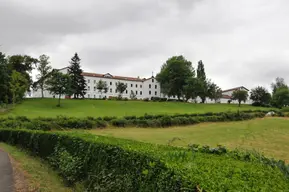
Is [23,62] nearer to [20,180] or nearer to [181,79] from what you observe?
[181,79]

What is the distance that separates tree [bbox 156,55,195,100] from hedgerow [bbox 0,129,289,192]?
79.4 m

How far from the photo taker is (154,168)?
15.0 feet

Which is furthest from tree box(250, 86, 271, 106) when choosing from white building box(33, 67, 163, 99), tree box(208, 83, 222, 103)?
white building box(33, 67, 163, 99)

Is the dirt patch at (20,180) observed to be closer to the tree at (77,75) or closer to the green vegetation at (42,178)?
the green vegetation at (42,178)

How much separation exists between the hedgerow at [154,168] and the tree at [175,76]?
79421mm

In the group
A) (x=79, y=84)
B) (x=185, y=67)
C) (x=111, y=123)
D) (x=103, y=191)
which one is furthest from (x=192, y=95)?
(x=103, y=191)

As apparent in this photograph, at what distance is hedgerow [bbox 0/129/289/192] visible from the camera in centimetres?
344

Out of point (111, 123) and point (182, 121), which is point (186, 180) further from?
point (182, 121)

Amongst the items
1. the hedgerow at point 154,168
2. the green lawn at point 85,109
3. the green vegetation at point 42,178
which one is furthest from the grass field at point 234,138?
the green lawn at point 85,109

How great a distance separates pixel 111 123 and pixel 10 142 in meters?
15.0

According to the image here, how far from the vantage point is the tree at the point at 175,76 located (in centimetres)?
8994

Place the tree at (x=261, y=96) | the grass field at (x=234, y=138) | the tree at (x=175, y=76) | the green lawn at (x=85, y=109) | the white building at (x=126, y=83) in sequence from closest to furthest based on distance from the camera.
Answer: the grass field at (x=234, y=138), the green lawn at (x=85, y=109), the tree at (x=261, y=96), the tree at (x=175, y=76), the white building at (x=126, y=83)

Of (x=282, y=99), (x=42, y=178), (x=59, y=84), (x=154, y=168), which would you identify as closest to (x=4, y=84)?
(x=59, y=84)

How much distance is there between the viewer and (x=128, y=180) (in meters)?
5.55
